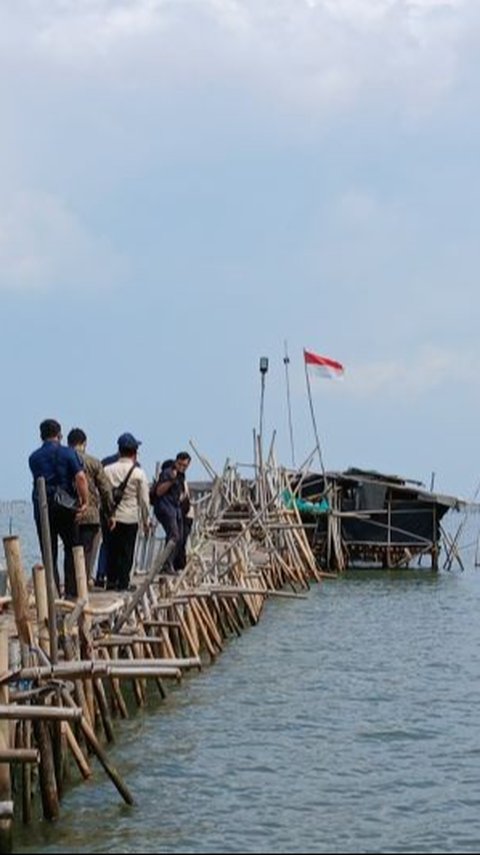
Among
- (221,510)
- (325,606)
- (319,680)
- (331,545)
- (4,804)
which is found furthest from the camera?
(331,545)

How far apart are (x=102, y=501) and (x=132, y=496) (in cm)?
62

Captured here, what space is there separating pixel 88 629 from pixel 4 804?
3397mm

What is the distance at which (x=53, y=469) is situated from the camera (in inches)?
584

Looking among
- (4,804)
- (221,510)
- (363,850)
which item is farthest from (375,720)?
(221,510)

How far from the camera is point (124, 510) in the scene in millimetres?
16906

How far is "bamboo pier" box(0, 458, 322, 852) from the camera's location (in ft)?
34.9

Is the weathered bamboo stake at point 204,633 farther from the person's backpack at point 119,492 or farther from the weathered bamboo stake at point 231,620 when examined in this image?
the person's backpack at point 119,492

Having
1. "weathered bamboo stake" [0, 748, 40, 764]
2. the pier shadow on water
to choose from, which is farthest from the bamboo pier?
the pier shadow on water

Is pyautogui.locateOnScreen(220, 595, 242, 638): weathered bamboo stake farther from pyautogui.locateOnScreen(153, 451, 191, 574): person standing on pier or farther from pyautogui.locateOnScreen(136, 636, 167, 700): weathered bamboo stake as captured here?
pyautogui.locateOnScreen(136, 636, 167, 700): weathered bamboo stake

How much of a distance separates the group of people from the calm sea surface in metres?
1.78

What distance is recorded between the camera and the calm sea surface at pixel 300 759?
11.4 meters

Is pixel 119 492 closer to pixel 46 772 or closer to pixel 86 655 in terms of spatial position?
pixel 86 655

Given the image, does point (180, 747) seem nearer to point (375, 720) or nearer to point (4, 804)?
point (375, 720)

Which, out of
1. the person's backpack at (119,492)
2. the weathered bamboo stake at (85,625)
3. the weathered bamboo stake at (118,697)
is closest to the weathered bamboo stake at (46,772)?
the weathered bamboo stake at (85,625)
